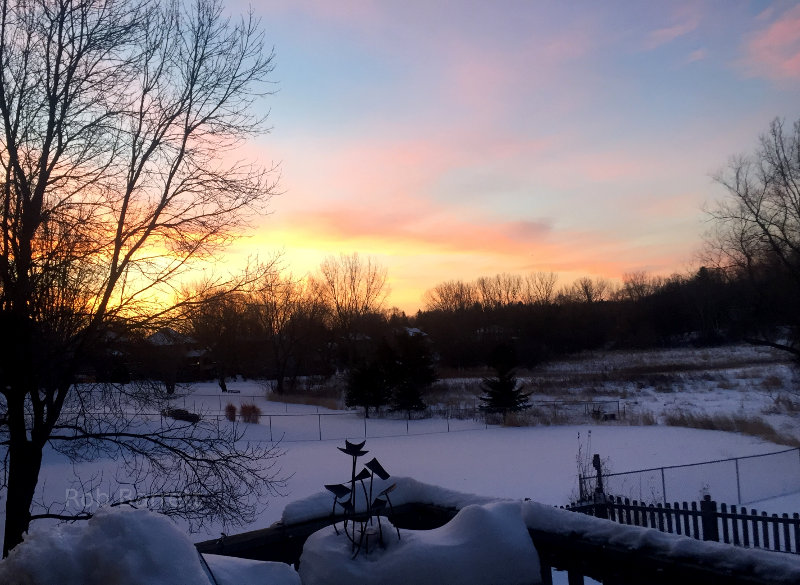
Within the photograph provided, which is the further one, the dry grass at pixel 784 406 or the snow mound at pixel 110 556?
the dry grass at pixel 784 406

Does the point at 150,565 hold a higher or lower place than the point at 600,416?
higher

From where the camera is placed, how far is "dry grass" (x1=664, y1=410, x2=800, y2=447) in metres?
21.4

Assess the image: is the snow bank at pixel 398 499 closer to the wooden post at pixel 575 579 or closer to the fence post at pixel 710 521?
the wooden post at pixel 575 579

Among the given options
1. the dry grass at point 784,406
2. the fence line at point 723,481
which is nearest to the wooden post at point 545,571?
the fence line at point 723,481

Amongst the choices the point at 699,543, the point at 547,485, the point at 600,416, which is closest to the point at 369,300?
the point at 600,416

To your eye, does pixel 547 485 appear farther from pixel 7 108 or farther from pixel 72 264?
pixel 7 108

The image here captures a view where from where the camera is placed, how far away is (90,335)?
23.3 ft

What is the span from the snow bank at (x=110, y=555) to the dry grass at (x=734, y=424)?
22923mm

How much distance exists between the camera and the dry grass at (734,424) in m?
21.4

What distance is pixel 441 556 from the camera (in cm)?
253

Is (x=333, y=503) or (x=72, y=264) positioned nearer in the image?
(x=333, y=503)

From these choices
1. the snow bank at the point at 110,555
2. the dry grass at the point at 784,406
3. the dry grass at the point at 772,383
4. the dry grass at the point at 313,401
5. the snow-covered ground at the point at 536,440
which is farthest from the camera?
the dry grass at the point at 313,401

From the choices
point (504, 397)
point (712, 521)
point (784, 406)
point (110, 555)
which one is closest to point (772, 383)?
point (784, 406)

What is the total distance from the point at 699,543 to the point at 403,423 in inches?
1123
